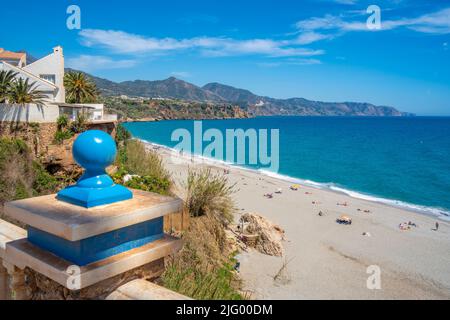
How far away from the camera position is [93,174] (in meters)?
2.08

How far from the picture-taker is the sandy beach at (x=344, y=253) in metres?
12.1

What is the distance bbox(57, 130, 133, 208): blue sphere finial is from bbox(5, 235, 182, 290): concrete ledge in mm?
313

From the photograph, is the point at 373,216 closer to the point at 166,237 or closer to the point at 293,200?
the point at 293,200

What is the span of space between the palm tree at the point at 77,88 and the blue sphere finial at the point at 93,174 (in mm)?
27021

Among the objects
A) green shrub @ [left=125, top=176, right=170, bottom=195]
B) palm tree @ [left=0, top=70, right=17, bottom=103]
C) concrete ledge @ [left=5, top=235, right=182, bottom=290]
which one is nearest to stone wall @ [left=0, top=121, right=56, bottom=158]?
palm tree @ [left=0, top=70, right=17, bottom=103]

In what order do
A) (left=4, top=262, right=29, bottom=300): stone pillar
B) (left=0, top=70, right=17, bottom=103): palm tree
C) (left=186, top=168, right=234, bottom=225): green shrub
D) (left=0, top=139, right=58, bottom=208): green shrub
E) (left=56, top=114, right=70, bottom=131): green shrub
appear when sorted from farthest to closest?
(left=0, top=70, right=17, bottom=103): palm tree
(left=56, top=114, right=70, bottom=131): green shrub
(left=0, top=139, right=58, bottom=208): green shrub
(left=186, top=168, right=234, bottom=225): green shrub
(left=4, top=262, right=29, bottom=300): stone pillar

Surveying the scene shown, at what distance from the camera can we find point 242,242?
13547 mm

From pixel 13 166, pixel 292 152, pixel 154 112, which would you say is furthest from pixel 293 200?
pixel 154 112

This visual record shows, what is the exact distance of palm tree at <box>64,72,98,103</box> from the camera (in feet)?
88.4

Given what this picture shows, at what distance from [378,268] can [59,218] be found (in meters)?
15.3

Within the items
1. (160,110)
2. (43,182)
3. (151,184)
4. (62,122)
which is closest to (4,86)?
(62,122)

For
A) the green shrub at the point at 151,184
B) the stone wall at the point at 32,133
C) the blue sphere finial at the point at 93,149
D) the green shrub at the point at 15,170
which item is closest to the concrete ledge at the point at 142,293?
the blue sphere finial at the point at 93,149

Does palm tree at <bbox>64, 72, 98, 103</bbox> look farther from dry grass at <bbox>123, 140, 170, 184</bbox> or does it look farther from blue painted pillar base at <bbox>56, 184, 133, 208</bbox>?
blue painted pillar base at <bbox>56, 184, 133, 208</bbox>
